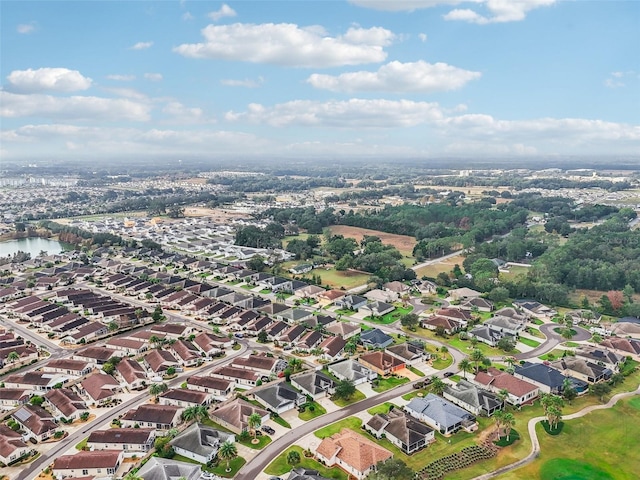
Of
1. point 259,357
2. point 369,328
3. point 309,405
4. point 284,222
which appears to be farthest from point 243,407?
point 284,222

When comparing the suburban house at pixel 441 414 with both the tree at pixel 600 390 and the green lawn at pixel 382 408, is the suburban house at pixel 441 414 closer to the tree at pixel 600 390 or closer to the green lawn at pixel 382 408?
the green lawn at pixel 382 408

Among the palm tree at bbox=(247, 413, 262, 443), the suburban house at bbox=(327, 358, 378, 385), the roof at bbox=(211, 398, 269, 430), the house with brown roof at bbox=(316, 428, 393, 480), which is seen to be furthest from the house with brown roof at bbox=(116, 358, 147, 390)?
the house with brown roof at bbox=(316, 428, 393, 480)

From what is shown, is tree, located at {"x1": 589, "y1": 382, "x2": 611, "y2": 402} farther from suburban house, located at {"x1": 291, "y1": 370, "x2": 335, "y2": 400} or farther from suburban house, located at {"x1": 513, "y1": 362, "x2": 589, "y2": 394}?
suburban house, located at {"x1": 291, "y1": 370, "x2": 335, "y2": 400}

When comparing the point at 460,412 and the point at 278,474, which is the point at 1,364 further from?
the point at 460,412

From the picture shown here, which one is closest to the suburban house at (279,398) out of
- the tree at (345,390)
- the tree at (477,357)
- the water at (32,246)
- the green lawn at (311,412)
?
the green lawn at (311,412)

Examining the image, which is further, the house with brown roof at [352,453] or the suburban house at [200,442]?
the suburban house at [200,442]

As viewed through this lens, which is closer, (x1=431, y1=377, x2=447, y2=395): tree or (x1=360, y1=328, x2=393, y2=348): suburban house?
(x1=431, y1=377, x2=447, y2=395): tree
